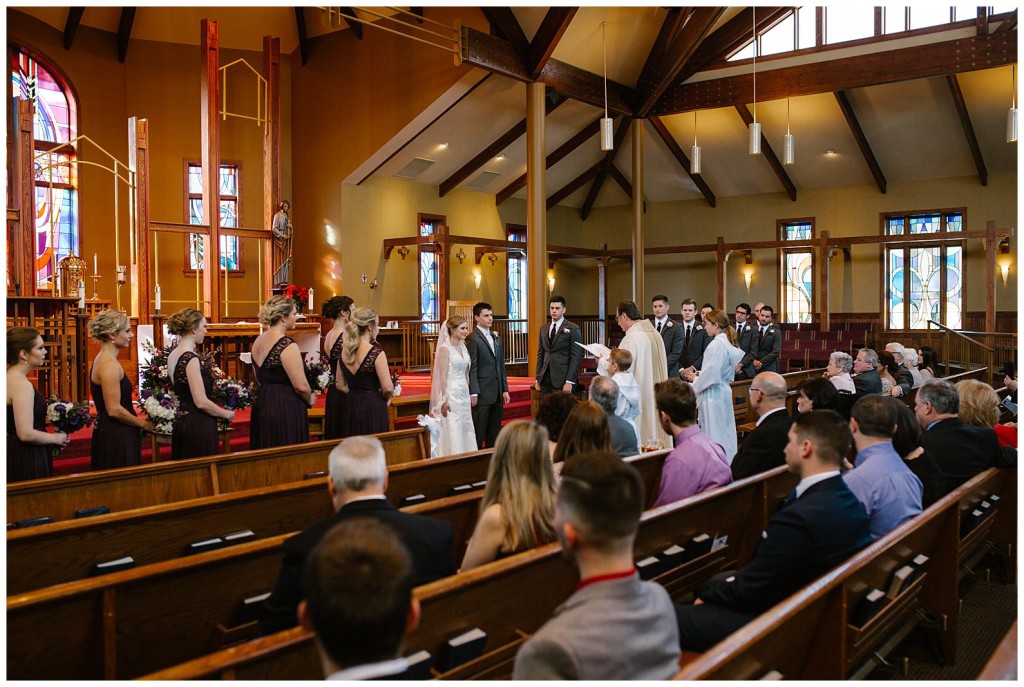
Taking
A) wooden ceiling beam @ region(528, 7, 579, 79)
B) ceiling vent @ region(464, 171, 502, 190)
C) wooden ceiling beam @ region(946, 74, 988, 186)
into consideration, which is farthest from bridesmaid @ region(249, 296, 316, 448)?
wooden ceiling beam @ region(946, 74, 988, 186)

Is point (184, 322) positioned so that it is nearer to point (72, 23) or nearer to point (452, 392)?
point (452, 392)

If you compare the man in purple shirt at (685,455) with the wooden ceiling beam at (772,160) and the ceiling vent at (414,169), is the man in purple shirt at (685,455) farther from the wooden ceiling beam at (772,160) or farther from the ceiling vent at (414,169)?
the wooden ceiling beam at (772,160)

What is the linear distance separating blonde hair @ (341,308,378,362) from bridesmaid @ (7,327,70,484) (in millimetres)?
1726

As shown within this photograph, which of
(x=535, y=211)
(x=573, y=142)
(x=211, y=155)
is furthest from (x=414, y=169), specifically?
(x=211, y=155)

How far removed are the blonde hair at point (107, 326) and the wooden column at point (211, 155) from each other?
672 cm

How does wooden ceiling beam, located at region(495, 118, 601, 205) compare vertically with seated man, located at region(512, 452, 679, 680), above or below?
above

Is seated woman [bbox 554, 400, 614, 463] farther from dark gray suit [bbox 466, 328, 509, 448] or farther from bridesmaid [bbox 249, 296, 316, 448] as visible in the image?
dark gray suit [bbox 466, 328, 509, 448]

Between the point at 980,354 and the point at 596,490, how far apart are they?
12566 mm

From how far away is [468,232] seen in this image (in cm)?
1647

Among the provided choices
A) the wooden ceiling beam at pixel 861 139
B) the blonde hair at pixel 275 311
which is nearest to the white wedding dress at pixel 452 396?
the blonde hair at pixel 275 311

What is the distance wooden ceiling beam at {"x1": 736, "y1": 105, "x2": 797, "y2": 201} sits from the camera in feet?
47.8

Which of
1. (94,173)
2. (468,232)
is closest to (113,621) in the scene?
(94,173)

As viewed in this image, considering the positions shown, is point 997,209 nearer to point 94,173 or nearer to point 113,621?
point 94,173

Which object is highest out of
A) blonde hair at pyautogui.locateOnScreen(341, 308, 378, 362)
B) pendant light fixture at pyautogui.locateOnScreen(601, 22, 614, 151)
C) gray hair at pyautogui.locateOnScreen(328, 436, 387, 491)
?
pendant light fixture at pyautogui.locateOnScreen(601, 22, 614, 151)
